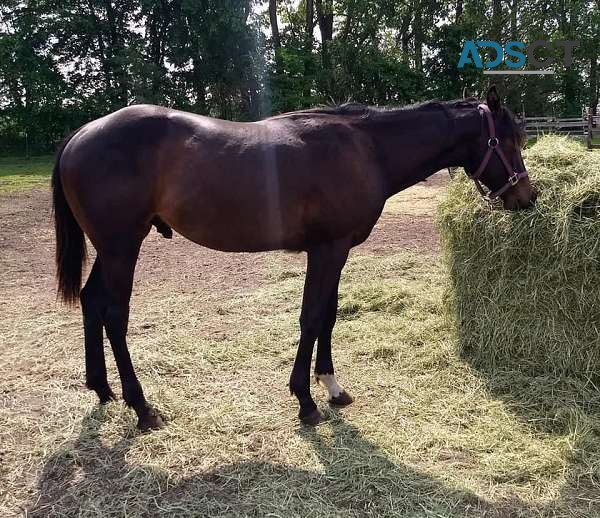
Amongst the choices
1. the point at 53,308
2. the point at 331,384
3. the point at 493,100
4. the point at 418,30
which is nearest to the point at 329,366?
the point at 331,384

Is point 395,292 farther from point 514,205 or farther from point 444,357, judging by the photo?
point 514,205

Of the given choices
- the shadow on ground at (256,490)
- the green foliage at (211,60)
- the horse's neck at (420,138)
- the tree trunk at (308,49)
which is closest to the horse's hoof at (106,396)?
the shadow on ground at (256,490)

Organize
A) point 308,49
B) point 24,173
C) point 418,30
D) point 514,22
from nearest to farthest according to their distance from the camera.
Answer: point 24,173
point 308,49
point 418,30
point 514,22

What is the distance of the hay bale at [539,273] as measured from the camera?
123 inches

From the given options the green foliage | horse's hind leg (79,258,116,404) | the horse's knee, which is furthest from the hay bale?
the green foliage

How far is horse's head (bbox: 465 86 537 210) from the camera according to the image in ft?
9.43

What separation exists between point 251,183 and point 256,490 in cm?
159

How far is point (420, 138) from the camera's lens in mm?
2920

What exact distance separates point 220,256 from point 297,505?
449 centimetres

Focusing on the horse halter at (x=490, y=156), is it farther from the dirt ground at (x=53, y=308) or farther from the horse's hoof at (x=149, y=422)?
the horse's hoof at (x=149, y=422)

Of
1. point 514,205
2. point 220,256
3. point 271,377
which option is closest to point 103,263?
point 271,377

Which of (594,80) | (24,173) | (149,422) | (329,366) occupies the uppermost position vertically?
(594,80)

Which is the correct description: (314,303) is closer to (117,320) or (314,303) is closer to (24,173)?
(117,320)

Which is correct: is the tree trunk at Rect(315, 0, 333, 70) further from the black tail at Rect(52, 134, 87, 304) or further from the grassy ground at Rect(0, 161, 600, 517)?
the black tail at Rect(52, 134, 87, 304)
